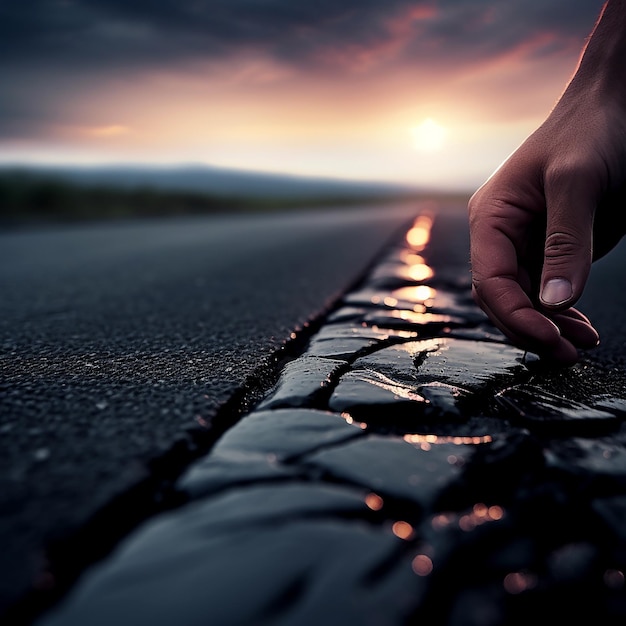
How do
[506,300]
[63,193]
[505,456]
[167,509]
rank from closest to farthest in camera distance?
1. [167,509]
2. [505,456]
3. [506,300]
4. [63,193]

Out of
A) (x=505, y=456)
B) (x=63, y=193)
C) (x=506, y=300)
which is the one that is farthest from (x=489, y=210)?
(x=63, y=193)

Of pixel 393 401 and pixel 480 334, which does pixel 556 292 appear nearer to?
pixel 393 401

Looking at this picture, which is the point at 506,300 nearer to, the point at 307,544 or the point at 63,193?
the point at 307,544

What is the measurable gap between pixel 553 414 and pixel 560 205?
17.8 inches

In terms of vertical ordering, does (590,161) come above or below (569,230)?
above

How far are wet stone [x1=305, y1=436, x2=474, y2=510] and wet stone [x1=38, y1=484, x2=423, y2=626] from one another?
0.20 ft

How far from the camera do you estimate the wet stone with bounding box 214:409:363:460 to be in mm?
793

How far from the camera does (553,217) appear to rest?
3.66 ft

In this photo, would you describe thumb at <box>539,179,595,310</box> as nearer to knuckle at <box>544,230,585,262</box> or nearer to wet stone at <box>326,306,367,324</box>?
knuckle at <box>544,230,585,262</box>

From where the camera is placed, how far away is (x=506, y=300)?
122 centimetres

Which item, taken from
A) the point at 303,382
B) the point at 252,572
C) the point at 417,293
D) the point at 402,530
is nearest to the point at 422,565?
the point at 402,530

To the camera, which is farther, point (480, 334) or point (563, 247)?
point (480, 334)

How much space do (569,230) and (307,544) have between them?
0.86 metres

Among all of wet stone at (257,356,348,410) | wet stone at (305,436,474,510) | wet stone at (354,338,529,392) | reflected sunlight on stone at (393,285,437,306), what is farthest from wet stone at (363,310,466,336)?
wet stone at (305,436,474,510)
